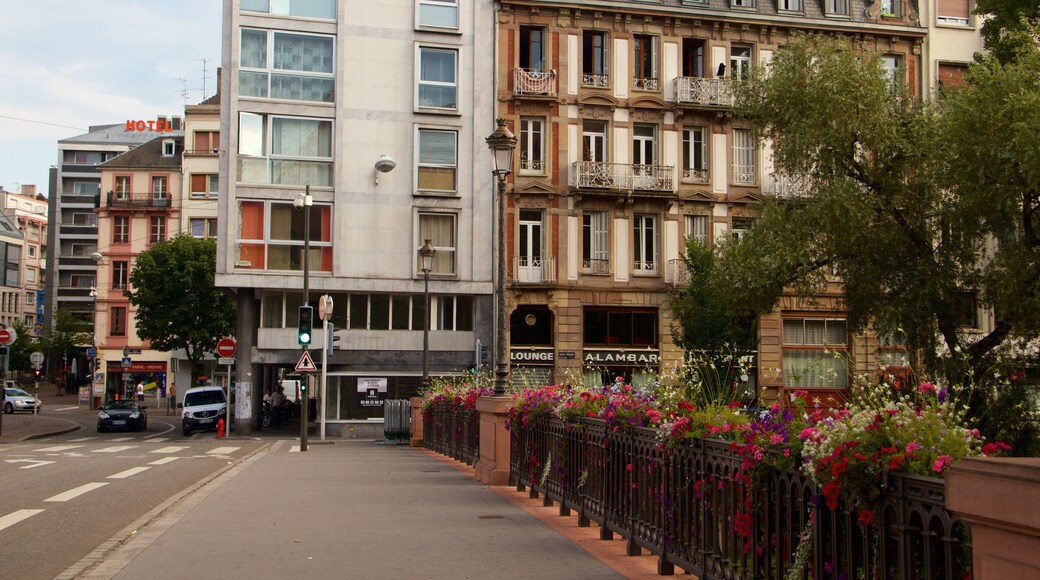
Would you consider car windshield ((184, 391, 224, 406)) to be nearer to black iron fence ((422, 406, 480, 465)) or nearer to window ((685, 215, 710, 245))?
black iron fence ((422, 406, 480, 465))

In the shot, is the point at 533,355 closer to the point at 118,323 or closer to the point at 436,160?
the point at 436,160

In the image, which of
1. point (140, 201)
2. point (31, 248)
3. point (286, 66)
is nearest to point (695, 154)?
point (286, 66)

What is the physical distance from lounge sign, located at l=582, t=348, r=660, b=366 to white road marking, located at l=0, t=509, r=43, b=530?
27788mm

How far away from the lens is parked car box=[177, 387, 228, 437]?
126ft

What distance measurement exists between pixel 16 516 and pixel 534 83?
3013 cm

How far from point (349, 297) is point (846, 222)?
19.9m

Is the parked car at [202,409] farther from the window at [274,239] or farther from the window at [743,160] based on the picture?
the window at [743,160]

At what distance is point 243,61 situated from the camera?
3862cm

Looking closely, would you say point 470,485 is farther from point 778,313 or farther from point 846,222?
point 778,313

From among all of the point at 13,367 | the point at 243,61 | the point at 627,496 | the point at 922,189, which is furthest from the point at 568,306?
the point at 13,367

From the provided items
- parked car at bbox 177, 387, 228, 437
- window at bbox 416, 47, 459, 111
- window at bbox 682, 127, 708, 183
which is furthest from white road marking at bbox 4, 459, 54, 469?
window at bbox 682, 127, 708, 183

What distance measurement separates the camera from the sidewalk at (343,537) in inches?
328

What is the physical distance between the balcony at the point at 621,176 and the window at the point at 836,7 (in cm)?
936

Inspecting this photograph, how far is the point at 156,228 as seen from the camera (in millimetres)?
76938
